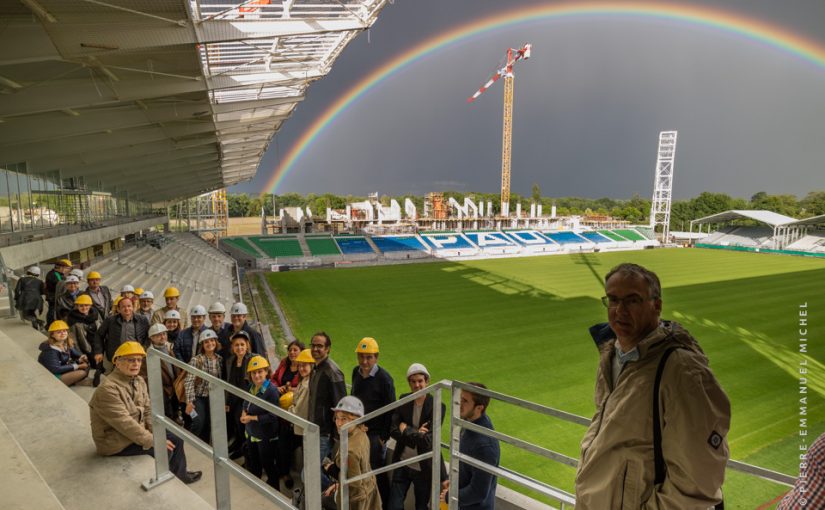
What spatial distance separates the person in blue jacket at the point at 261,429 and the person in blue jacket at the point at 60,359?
2331 millimetres

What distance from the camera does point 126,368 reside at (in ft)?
10.8

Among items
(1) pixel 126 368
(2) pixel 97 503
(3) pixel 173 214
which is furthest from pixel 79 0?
(3) pixel 173 214

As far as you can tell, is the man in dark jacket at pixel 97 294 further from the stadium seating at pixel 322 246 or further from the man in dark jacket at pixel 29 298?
the stadium seating at pixel 322 246

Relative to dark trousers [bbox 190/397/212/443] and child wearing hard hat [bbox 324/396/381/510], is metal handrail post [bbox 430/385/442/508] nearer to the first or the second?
child wearing hard hat [bbox 324/396/381/510]

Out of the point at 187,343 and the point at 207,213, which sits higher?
the point at 207,213

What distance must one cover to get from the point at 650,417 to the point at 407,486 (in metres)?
2.88

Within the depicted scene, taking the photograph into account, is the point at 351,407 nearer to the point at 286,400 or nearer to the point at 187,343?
the point at 286,400

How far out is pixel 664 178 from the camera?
2687 inches

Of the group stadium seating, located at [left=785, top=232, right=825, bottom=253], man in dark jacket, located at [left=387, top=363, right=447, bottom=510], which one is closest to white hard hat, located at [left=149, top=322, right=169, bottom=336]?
man in dark jacket, located at [left=387, top=363, right=447, bottom=510]

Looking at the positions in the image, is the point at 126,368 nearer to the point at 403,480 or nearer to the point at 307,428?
the point at 307,428

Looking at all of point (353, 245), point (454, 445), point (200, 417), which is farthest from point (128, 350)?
point (353, 245)

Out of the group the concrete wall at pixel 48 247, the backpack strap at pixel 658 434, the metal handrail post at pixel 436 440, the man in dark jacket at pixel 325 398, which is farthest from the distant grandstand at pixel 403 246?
the backpack strap at pixel 658 434

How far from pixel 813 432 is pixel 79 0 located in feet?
46.3

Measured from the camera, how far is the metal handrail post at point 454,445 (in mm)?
2662
